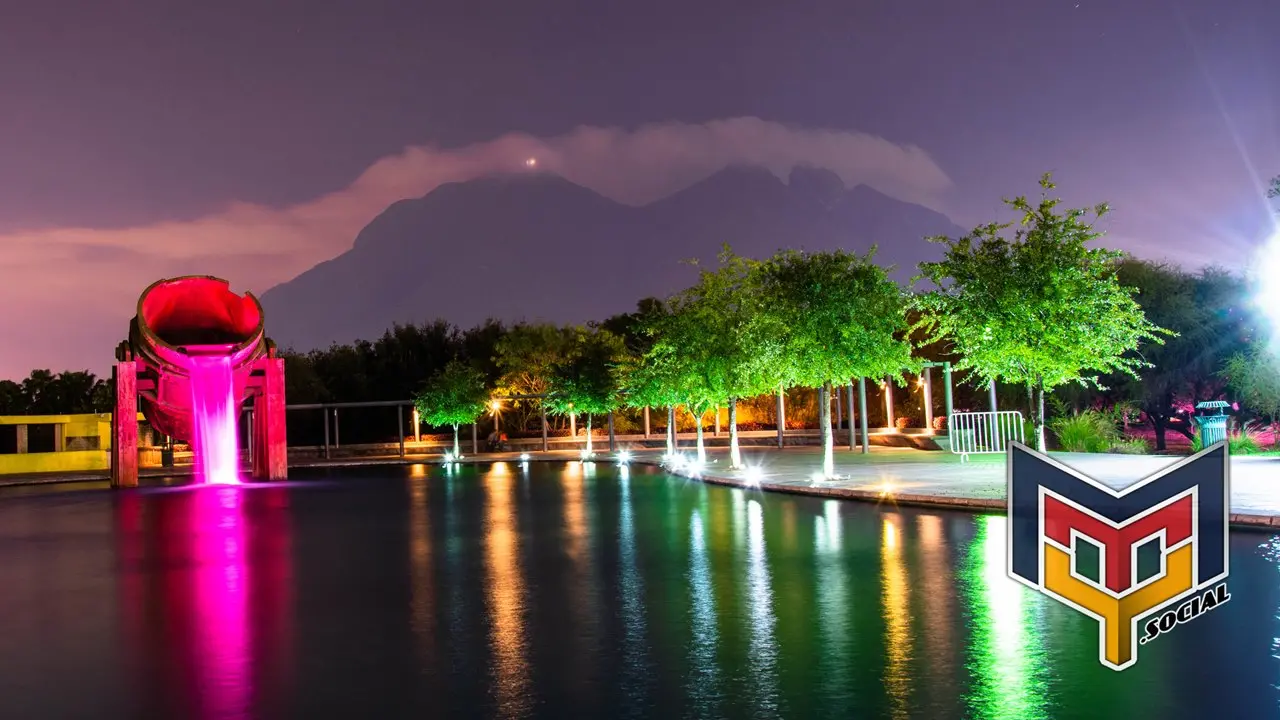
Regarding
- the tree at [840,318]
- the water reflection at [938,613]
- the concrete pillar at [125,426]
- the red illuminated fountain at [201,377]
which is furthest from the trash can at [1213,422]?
the concrete pillar at [125,426]

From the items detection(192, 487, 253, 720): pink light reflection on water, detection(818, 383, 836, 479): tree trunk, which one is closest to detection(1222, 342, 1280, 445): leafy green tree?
detection(818, 383, 836, 479): tree trunk

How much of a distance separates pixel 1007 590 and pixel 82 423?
164ft

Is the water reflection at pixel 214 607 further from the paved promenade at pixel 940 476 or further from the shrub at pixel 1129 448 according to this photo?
the shrub at pixel 1129 448

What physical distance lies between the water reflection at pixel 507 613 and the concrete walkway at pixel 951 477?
271 inches

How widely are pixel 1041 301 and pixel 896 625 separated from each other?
43.2 ft

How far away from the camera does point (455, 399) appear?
5447cm

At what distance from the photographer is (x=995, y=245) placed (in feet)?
70.2

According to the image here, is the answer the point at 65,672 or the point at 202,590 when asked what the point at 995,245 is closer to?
the point at 202,590

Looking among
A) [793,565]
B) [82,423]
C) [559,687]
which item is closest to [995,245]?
[793,565]

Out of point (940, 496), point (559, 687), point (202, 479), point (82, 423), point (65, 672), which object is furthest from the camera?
point (82, 423)

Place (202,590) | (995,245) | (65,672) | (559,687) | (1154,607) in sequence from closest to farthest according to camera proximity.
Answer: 1. (559,687)
2. (65,672)
3. (1154,607)
4. (202,590)
5. (995,245)

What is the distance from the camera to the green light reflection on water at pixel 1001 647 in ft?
21.0

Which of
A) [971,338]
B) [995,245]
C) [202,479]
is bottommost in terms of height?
[202,479]

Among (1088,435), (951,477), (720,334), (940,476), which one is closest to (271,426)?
(720,334)
